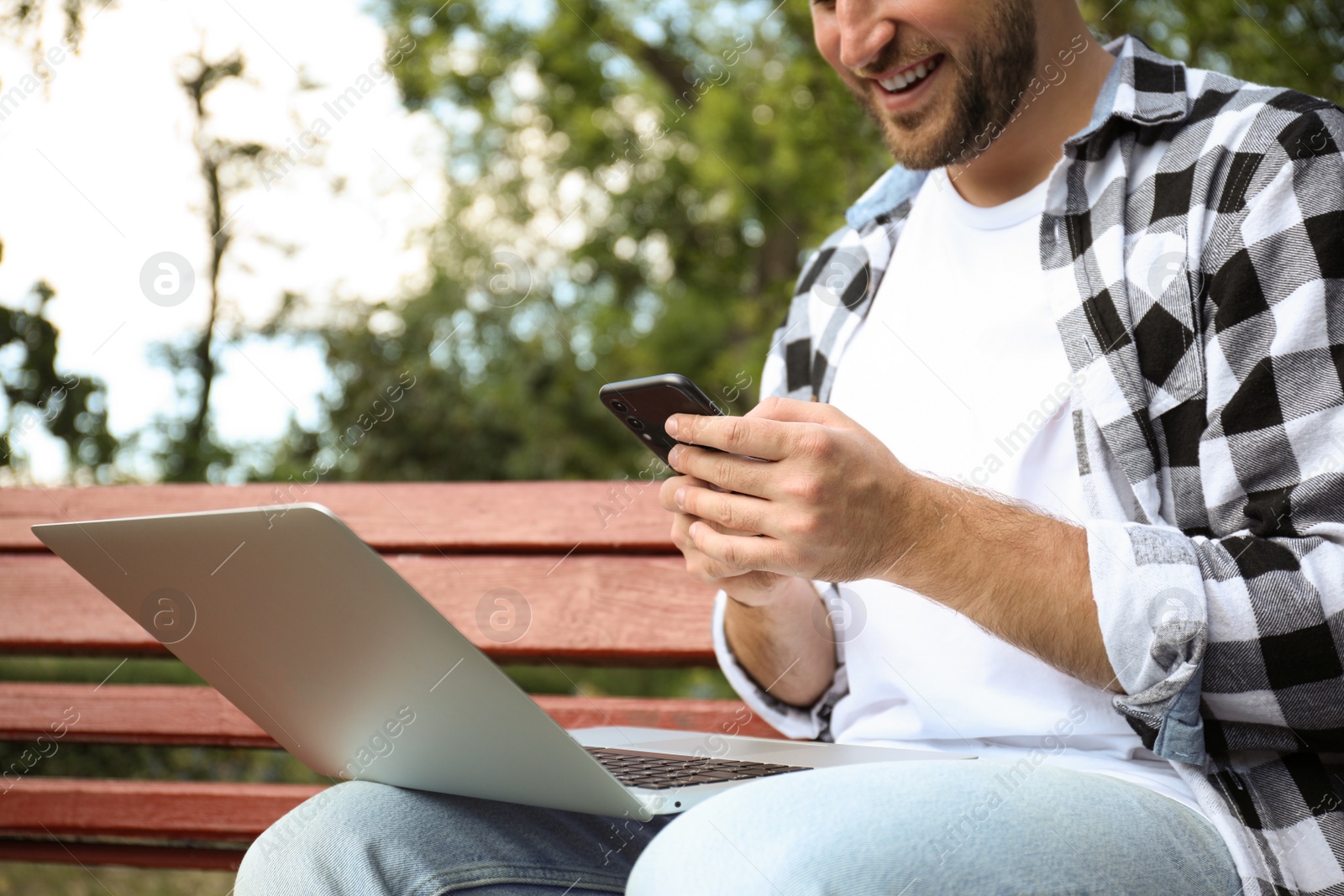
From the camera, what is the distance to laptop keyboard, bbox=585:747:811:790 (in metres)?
1.16

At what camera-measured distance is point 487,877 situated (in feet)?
3.89

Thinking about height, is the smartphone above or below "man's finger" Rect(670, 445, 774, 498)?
above

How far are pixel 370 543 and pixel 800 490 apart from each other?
1314 mm

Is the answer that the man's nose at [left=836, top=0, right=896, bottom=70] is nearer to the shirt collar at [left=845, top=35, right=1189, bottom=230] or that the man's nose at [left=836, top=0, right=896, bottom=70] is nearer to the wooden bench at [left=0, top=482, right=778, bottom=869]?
the shirt collar at [left=845, top=35, right=1189, bottom=230]

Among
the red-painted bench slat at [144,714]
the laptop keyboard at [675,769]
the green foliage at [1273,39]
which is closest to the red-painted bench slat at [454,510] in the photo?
the red-painted bench slat at [144,714]

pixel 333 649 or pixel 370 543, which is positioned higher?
pixel 333 649

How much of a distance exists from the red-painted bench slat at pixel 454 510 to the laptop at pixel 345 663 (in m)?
0.79

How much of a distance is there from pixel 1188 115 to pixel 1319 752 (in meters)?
0.78

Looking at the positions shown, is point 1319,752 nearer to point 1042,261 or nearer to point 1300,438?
point 1300,438

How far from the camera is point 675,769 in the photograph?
124cm

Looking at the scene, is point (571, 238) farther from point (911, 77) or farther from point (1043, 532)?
point (1043, 532)

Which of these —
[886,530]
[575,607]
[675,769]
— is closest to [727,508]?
[886,530]

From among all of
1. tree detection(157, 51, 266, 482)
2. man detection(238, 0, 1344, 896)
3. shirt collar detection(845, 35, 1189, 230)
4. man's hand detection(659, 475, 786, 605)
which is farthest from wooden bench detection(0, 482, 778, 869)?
tree detection(157, 51, 266, 482)

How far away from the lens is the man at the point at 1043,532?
0.95m
